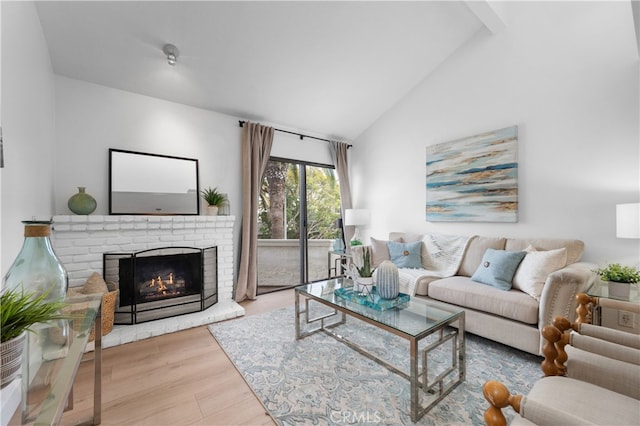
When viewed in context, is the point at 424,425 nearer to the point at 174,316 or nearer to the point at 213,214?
the point at 174,316

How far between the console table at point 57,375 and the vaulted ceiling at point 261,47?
2296 mm

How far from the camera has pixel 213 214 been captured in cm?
337

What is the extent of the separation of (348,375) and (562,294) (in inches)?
64.2

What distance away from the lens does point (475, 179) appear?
329 cm

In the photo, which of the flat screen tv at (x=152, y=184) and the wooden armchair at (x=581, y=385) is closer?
the wooden armchair at (x=581, y=385)

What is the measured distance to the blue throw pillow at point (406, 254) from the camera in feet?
11.1

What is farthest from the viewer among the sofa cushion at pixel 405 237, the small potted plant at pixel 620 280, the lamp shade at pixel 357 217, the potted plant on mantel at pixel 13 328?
the lamp shade at pixel 357 217

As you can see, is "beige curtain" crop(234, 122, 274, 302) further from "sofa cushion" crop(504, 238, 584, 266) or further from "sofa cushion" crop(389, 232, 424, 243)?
"sofa cushion" crop(504, 238, 584, 266)

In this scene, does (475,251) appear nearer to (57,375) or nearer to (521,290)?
(521,290)

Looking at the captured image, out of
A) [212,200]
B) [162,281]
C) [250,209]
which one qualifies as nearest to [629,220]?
[250,209]

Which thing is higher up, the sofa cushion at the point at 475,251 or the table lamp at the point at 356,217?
the table lamp at the point at 356,217

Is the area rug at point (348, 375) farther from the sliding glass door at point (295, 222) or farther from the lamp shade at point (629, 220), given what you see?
the sliding glass door at point (295, 222)

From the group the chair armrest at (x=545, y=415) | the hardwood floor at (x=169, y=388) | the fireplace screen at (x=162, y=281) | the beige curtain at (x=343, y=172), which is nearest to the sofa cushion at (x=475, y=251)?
the beige curtain at (x=343, y=172)

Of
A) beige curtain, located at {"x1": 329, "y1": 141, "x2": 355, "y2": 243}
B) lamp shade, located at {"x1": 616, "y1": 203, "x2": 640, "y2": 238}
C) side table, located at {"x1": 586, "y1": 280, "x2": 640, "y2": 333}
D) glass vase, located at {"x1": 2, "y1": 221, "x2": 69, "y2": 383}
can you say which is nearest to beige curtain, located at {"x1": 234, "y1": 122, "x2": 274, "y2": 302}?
beige curtain, located at {"x1": 329, "y1": 141, "x2": 355, "y2": 243}
